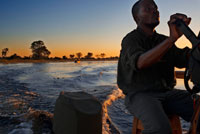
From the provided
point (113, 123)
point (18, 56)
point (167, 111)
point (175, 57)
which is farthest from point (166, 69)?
point (18, 56)

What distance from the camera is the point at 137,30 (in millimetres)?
2121

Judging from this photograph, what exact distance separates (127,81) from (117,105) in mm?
5371

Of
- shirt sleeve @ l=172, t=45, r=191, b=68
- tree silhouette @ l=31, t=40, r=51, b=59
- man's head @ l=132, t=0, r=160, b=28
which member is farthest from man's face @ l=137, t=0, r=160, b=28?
tree silhouette @ l=31, t=40, r=51, b=59

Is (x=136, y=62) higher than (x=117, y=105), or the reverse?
(x=136, y=62)

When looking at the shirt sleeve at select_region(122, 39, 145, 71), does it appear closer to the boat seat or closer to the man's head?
the man's head

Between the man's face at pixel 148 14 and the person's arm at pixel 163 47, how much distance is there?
576 millimetres

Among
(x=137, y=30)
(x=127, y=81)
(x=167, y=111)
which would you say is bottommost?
(x=167, y=111)

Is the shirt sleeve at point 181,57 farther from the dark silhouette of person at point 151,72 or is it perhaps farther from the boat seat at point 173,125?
the boat seat at point 173,125

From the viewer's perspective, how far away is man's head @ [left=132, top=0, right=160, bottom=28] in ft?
6.96

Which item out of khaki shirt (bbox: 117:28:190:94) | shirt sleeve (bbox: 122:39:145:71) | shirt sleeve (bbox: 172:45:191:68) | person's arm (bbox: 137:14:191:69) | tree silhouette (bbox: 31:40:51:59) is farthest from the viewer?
tree silhouette (bbox: 31:40:51:59)

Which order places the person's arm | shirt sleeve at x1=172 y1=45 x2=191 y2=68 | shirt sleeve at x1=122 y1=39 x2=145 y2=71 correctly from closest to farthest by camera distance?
the person's arm < shirt sleeve at x1=122 y1=39 x2=145 y2=71 < shirt sleeve at x1=172 y1=45 x2=191 y2=68

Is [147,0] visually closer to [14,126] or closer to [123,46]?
[123,46]

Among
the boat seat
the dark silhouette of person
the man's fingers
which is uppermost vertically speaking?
the man's fingers

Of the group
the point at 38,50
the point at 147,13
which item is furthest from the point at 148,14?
the point at 38,50
